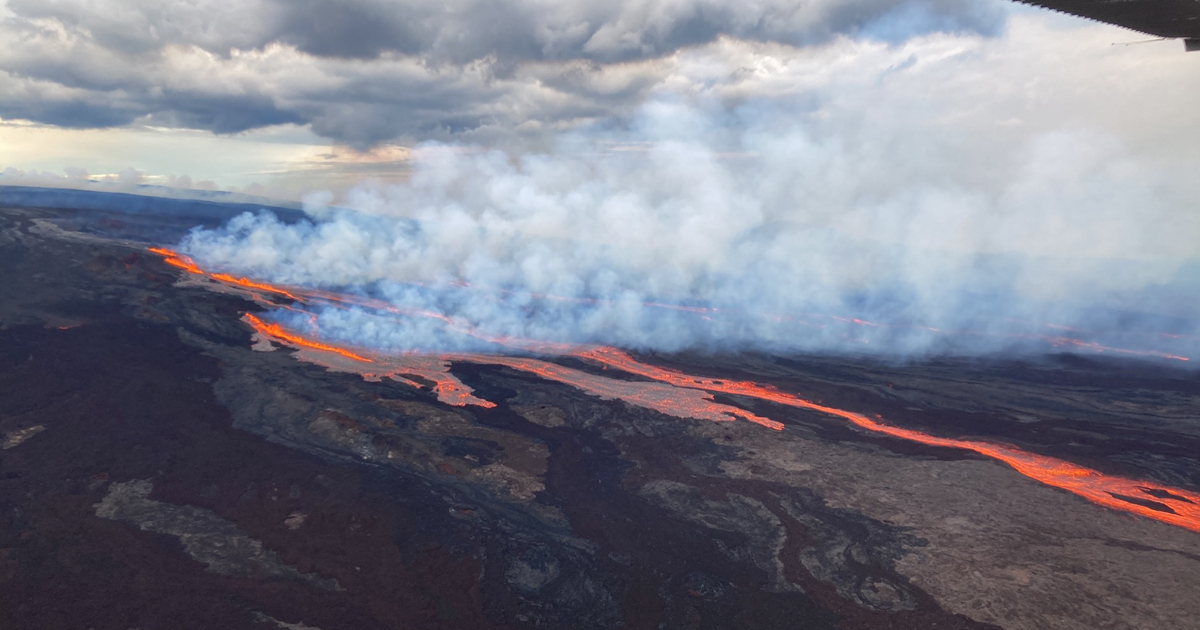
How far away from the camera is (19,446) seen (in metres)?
22.1

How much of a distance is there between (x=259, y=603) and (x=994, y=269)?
9537cm

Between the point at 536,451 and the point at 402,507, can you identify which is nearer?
the point at 402,507

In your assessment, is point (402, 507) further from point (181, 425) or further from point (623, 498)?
point (181, 425)

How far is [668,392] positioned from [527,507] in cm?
1518

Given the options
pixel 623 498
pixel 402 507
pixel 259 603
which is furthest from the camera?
pixel 623 498

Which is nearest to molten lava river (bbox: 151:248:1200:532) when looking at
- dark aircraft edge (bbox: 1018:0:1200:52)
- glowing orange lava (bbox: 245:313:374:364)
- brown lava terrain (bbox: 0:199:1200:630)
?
glowing orange lava (bbox: 245:313:374:364)

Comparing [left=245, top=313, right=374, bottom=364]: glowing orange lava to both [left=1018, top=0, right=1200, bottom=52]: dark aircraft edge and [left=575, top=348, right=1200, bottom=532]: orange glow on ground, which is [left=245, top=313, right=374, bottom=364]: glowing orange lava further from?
[left=1018, top=0, right=1200, bottom=52]: dark aircraft edge

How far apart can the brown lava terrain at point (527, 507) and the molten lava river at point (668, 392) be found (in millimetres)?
1013

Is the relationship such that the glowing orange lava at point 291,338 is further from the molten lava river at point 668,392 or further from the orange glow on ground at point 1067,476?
the orange glow on ground at point 1067,476

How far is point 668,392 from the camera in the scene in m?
34.2

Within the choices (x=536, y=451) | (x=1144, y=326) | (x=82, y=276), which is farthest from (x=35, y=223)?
(x=1144, y=326)

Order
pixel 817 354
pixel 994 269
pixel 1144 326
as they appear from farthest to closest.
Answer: pixel 994 269
pixel 1144 326
pixel 817 354

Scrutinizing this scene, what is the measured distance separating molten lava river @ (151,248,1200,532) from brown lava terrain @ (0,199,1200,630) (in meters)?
1.01

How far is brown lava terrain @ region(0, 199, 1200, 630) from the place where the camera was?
1548 cm
